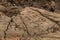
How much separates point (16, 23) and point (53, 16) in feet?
1.29

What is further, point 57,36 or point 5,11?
point 5,11

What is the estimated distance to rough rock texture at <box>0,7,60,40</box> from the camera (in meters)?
1.98

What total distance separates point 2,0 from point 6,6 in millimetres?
91

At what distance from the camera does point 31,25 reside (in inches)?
80.6

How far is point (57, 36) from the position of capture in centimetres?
199

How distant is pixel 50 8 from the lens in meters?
2.22

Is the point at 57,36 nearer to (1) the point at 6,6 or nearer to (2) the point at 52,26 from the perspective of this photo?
(2) the point at 52,26

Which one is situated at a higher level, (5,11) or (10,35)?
(5,11)

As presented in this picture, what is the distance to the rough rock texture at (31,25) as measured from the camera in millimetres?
1978

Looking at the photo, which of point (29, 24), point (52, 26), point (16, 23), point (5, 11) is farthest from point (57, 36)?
point (5, 11)

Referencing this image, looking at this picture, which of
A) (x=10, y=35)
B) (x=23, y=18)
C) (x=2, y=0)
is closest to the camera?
(x=10, y=35)

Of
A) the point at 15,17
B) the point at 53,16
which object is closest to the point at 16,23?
the point at 15,17

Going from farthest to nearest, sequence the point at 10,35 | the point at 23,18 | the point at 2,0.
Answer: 1. the point at 2,0
2. the point at 23,18
3. the point at 10,35

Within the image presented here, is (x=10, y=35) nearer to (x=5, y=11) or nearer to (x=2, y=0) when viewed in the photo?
(x=5, y=11)
